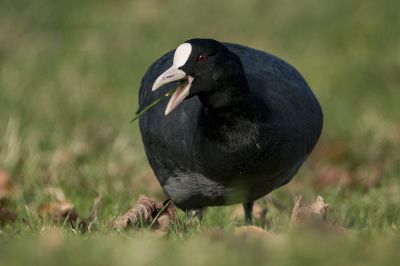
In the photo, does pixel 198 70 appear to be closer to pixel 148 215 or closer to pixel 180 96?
pixel 180 96

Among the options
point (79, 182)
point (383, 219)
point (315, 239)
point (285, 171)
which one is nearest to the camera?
point (315, 239)

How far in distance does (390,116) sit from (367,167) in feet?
4.51

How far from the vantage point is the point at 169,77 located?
414 centimetres

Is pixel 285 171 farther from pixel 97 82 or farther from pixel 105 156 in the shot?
pixel 97 82

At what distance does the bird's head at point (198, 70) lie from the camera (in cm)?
420

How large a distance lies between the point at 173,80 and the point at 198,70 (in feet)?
0.42

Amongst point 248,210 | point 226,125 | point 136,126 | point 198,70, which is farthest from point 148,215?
point 136,126

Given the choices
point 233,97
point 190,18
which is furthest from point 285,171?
point 190,18

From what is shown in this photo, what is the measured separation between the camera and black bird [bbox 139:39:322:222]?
13.9 ft

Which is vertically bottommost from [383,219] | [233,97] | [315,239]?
[383,219]

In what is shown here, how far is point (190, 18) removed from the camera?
10281mm

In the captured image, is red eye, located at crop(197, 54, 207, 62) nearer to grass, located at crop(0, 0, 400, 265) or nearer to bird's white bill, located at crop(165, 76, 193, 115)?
bird's white bill, located at crop(165, 76, 193, 115)

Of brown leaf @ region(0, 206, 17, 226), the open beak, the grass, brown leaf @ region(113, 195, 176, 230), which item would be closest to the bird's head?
the open beak

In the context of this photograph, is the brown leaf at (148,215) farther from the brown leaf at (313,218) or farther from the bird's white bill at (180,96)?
the brown leaf at (313,218)
